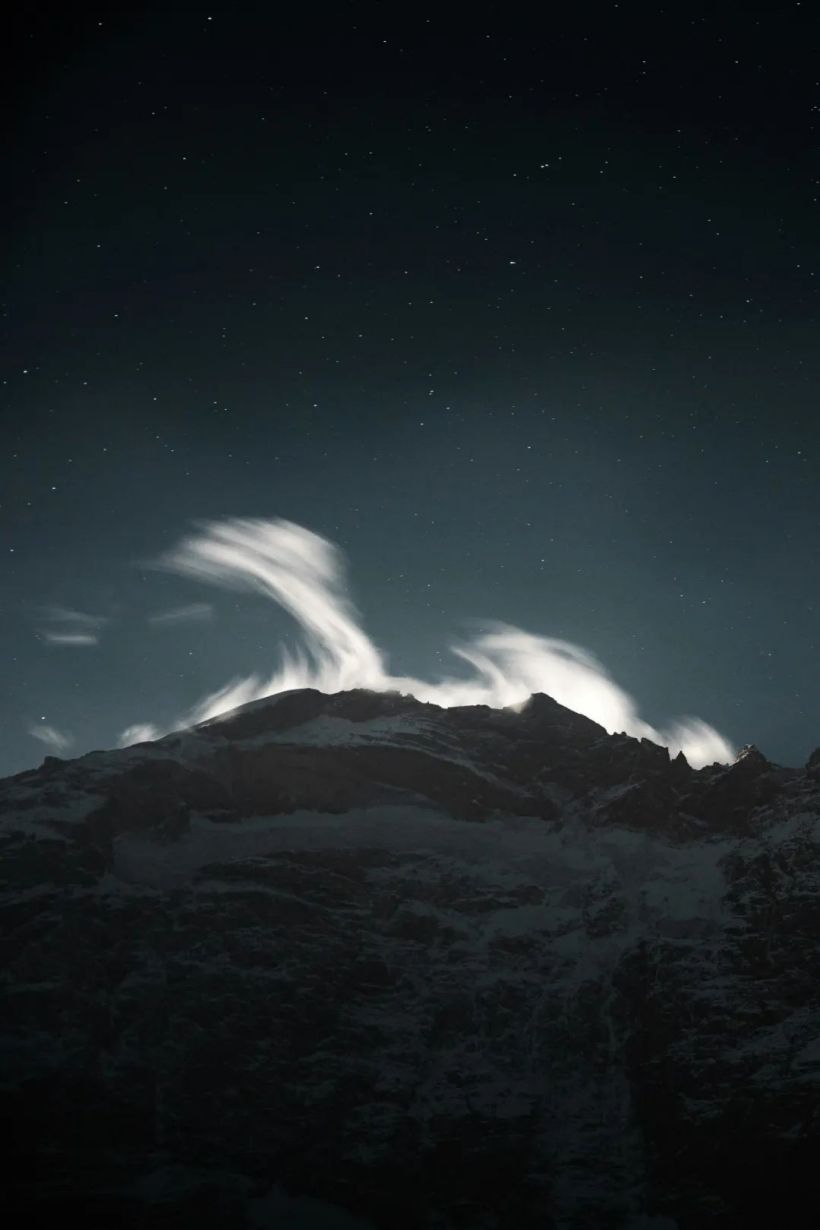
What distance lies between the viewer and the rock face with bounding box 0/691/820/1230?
4035 inches

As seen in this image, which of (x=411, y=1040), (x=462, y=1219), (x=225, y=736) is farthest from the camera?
(x=225, y=736)

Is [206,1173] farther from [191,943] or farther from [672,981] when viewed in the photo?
[672,981]

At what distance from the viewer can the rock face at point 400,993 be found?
336 feet

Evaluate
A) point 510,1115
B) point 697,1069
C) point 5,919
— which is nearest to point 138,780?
point 5,919

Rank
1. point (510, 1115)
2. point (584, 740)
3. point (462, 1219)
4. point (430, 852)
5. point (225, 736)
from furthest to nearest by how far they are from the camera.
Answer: point (584, 740) → point (225, 736) → point (430, 852) → point (510, 1115) → point (462, 1219)

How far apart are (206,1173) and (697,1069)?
5322 cm

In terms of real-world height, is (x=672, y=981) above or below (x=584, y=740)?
below

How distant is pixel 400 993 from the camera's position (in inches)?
5044

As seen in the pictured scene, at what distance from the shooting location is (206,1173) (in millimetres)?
101562

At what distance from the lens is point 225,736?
590 ft

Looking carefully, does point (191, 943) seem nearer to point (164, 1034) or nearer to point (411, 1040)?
point (164, 1034)

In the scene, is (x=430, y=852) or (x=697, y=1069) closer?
(x=697, y=1069)

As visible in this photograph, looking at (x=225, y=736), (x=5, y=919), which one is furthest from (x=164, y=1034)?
(x=225, y=736)

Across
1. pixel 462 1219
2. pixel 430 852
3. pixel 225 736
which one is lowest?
pixel 462 1219
